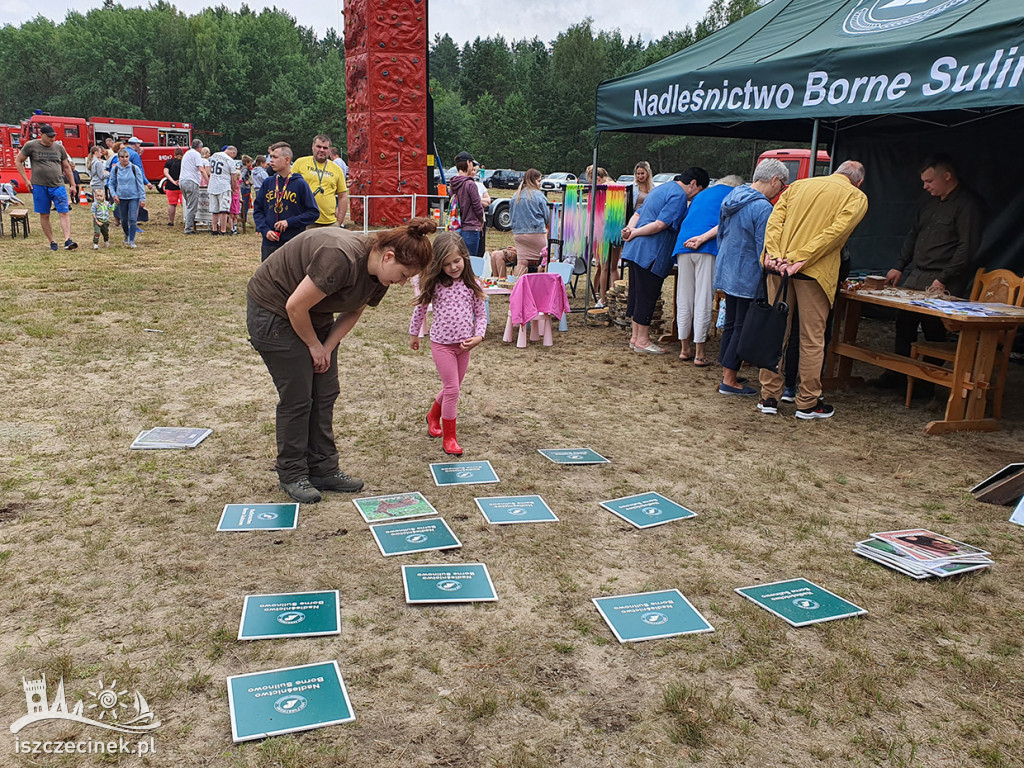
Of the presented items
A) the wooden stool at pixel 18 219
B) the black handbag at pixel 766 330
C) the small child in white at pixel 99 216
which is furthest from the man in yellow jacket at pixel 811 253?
the wooden stool at pixel 18 219

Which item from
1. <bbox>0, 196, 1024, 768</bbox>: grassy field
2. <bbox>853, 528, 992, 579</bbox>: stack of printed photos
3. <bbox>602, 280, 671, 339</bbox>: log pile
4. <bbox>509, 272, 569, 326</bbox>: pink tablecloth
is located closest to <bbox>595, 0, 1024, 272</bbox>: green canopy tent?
<bbox>509, 272, 569, 326</bbox>: pink tablecloth

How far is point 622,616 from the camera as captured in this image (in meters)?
2.95

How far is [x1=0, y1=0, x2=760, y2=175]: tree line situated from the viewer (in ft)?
189

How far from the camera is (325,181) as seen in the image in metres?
7.48

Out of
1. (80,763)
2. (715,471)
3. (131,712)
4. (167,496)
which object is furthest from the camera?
(715,471)

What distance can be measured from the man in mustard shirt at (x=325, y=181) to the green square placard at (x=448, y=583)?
15.8 feet

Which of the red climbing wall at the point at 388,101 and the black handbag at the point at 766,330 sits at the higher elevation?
the red climbing wall at the point at 388,101

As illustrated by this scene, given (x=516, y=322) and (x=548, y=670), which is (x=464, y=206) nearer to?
(x=516, y=322)

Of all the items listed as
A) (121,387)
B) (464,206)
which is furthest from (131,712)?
(464,206)

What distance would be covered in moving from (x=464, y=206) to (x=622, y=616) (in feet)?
21.9

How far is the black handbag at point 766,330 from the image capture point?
18.1 ft

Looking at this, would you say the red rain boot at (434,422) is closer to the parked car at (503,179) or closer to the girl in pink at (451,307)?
the girl in pink at (451,307)

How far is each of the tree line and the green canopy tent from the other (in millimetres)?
45984

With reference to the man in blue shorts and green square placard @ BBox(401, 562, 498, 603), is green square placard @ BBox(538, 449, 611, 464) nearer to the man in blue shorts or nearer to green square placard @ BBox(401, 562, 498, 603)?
green square placard @ BBox(401, 562, 498, 603)
